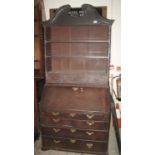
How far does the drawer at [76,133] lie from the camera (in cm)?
226

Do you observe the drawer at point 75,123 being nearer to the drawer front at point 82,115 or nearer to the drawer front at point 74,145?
the drawer front at point 82,115

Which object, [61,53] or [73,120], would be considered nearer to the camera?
[73,120]

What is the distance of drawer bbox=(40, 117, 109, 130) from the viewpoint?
7.36 feet

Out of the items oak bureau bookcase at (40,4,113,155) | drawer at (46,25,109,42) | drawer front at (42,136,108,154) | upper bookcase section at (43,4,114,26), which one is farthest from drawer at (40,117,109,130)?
upper bookcase section at (43,4,114,26)

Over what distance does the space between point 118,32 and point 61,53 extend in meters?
0.98

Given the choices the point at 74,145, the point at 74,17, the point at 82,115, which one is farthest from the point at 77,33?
the point at 74,145

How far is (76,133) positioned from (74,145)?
7.5 inches

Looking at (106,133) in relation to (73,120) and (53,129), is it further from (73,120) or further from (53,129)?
(53,129)

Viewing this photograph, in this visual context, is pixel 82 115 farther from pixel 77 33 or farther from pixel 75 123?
pixel 77 33

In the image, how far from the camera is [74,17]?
2.46 meters

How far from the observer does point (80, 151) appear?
2.36m
